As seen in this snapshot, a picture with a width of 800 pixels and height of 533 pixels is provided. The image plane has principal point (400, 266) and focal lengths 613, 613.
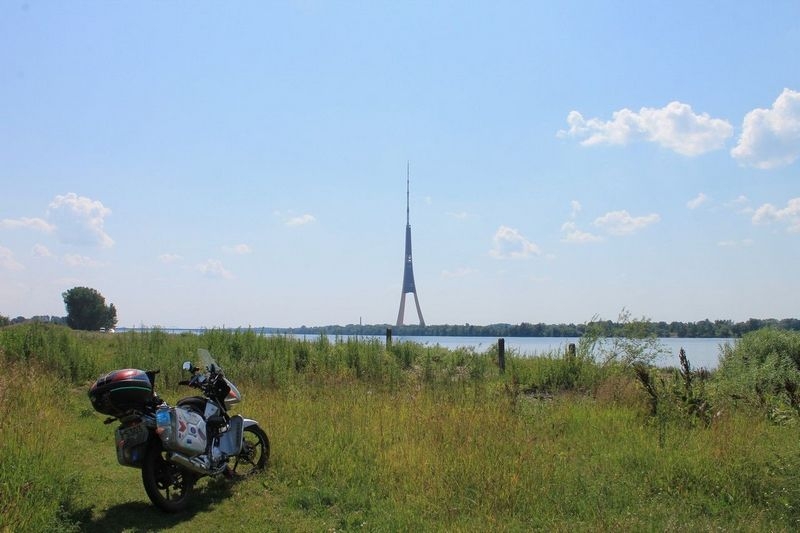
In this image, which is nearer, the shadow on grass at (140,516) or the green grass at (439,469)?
the green grass at (439,469)

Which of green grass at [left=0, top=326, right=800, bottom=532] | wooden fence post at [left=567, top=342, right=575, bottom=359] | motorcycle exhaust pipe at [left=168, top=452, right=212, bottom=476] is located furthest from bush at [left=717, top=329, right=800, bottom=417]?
motorcycle exhaust pipe at [left=168, top=452, right=212, bottom=476]

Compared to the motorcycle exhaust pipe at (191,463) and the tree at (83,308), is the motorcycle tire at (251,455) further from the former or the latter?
the tree at (83,308)

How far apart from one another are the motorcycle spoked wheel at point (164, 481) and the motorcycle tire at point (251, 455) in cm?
84

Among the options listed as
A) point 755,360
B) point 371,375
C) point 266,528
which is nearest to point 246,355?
point 371,375

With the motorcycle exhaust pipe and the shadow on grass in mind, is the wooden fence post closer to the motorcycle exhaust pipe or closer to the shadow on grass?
the shadow on grass

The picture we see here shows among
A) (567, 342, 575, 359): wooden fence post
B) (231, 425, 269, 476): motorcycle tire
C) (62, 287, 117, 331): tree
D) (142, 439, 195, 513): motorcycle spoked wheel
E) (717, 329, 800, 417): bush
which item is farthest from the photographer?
(62, 287, 117, 331): tree

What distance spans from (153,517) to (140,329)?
1257 cm

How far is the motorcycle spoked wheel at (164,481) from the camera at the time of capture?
5793mm

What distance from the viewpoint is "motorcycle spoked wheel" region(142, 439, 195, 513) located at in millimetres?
5793

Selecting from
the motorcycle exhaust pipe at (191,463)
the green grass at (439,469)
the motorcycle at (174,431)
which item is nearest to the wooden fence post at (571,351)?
the green grass at (439,469)

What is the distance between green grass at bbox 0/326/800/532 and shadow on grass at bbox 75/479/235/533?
0.06 ft

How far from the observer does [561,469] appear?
6.47 metres

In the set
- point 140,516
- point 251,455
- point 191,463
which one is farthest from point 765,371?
point 140,516

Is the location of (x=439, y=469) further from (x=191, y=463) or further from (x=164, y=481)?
(x=164, y=481)
